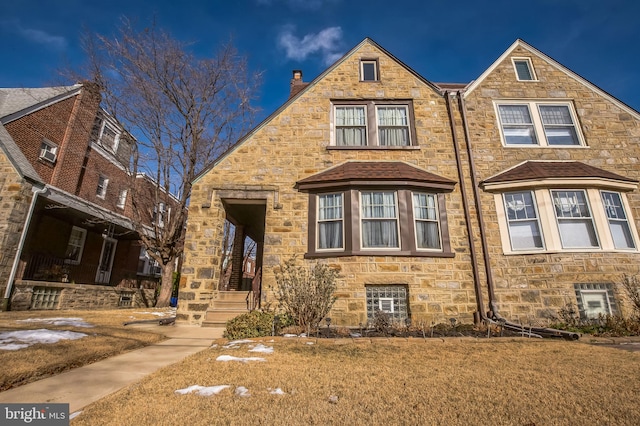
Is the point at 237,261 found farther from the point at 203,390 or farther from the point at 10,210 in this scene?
the point at 203,390

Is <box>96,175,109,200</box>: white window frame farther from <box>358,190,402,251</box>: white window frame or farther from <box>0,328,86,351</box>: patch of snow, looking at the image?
<box>358,190,402,251</box>: white window frame

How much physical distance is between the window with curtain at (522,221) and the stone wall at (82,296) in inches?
636

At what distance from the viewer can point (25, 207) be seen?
1081 cm

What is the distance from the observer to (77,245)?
15016 millimetres

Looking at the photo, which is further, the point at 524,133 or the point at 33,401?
the point at 524,133

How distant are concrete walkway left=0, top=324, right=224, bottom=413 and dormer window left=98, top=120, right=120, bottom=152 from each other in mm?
17626

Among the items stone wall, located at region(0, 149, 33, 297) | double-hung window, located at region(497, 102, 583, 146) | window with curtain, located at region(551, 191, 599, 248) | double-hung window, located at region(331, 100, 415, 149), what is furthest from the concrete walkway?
double-hung window, located at region(497, 102, 583, 146)

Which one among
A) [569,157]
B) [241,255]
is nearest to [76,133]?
[241,255]

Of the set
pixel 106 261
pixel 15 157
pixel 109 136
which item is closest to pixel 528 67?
pixel 15 157

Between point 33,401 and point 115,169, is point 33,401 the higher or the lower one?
the lower one

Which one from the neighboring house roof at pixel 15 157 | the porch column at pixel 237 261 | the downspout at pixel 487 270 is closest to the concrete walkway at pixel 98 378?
the porch column at pixel 237 261

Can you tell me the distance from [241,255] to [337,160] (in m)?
5.81

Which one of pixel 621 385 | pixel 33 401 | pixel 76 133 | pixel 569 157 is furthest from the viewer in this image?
pixel 76 133

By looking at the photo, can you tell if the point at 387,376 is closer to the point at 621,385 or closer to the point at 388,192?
the point at 621,385
